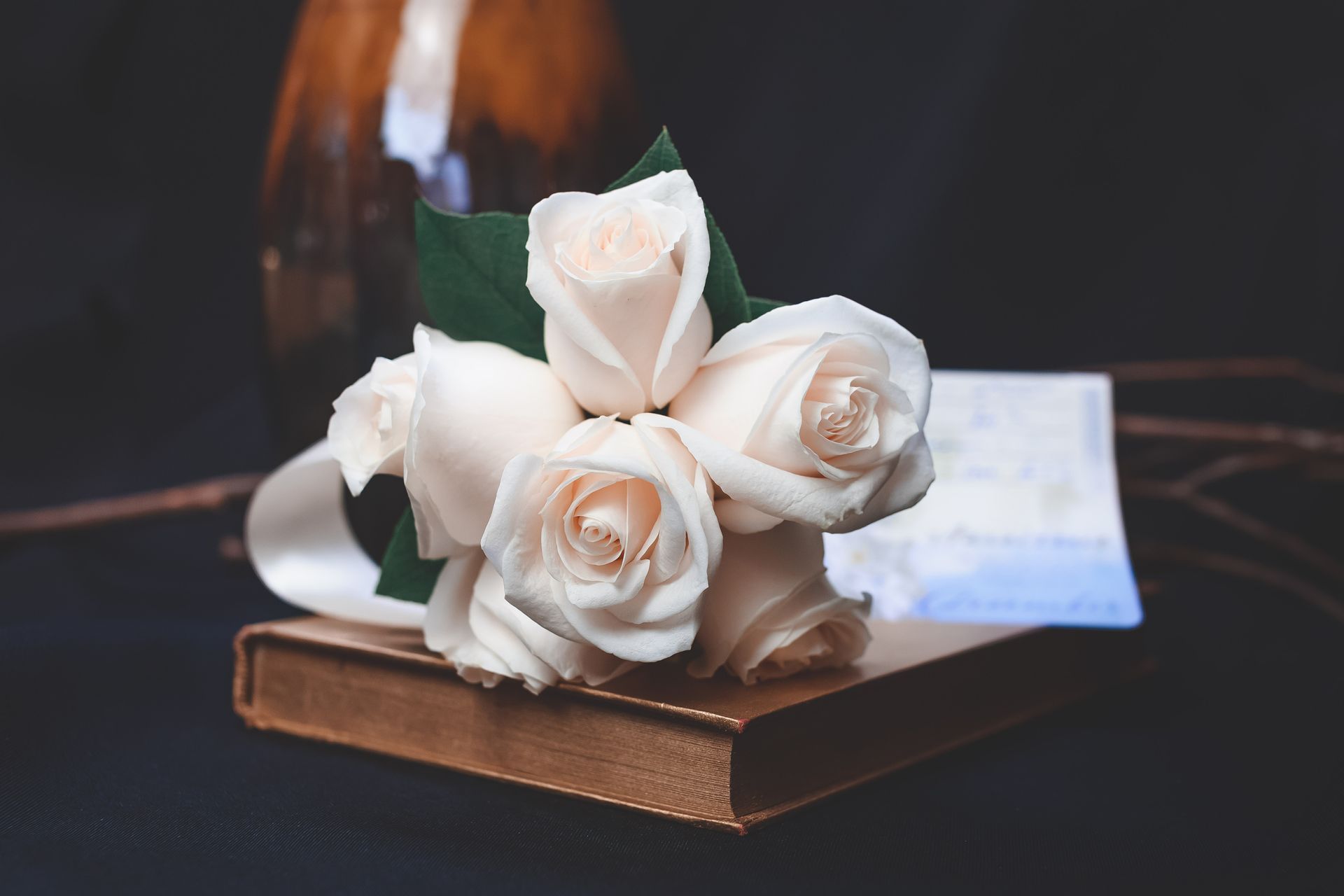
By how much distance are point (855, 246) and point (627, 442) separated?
919mm

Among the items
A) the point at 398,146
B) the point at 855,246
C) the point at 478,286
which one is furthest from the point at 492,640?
the point at 855,246

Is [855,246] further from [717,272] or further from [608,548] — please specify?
[608,548]

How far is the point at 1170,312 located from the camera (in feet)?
4.42

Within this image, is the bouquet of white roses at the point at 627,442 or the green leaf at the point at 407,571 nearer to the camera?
the bouquet of white roses at the point at 627,442

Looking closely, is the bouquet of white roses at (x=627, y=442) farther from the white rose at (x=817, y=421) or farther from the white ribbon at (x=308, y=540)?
the white ribbon at (x=308, y=540)

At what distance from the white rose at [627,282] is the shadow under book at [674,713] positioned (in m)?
0.15

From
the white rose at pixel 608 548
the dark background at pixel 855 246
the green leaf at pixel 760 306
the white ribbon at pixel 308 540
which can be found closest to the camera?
the white rose at pixel 608 548

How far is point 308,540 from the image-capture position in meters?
0.82

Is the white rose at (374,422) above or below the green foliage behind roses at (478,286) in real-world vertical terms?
below

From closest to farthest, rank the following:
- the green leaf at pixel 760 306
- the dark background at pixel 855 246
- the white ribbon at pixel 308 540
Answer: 1. the green leaf at pixel 760 306
2. the white ribbon at pixel 308 540
3. the dark background at pixel 855 246

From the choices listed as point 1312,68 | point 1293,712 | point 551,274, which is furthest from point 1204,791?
point 1312,68

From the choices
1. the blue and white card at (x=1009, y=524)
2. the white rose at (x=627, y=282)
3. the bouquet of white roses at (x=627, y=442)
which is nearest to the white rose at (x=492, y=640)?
the bouquet of white roses at (x=627, y=442)

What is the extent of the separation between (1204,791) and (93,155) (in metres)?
1.37

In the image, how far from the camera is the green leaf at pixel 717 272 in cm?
62
